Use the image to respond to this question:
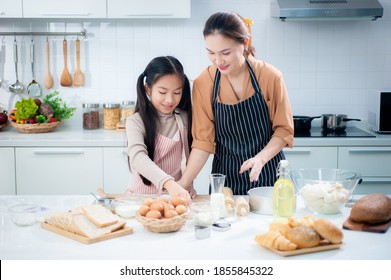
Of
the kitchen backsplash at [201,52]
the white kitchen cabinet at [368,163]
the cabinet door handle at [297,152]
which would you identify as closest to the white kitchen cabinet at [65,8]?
Answer: the kitchen backsplash at [201,52]

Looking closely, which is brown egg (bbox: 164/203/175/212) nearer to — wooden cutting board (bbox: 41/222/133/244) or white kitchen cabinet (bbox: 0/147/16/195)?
wooden cutting board (bbox: 41/222/133/244)

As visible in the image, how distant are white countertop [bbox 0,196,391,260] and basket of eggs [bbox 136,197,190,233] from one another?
3cm

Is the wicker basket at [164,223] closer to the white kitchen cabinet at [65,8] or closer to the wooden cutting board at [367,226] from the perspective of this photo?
the wooden cutting board at [367,226]

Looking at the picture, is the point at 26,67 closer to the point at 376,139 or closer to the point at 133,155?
the point at 133,155

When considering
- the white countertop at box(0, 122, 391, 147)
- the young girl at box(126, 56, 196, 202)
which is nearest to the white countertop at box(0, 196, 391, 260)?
the young girl at box(126, 56, 196, 202)

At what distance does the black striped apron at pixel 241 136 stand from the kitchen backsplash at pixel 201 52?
1.70 meters

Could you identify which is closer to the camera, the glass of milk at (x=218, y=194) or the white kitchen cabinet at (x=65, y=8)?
the glass of milk at (x=218, y=194)

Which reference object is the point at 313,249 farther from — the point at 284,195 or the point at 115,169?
the point at 115,169

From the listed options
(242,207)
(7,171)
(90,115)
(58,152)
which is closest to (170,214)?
(242,207)

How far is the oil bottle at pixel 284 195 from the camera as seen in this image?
2.05 metres

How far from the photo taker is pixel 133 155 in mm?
2459

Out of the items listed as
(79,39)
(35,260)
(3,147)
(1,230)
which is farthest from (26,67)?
(35,260)

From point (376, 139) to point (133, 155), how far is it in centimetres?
194

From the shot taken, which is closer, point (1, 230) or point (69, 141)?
point (1, 230)
